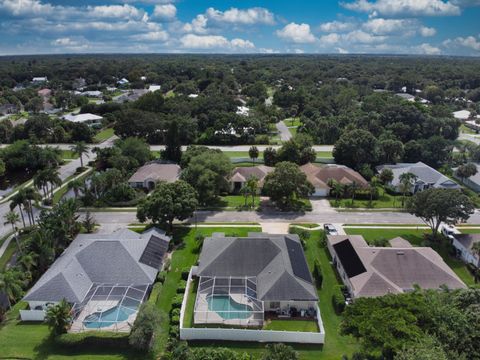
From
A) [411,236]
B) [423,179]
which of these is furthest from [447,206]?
[423,179]

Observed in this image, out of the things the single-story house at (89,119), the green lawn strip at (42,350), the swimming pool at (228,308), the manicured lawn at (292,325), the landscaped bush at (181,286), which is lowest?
the manicured lawn at (292,325)

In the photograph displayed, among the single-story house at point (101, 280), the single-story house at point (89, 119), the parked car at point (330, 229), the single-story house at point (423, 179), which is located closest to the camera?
the single-story house at point (101, 280)

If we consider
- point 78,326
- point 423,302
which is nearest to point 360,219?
point 423,302

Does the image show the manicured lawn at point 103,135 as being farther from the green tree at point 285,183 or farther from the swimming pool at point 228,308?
the swimming pool at point 228,308

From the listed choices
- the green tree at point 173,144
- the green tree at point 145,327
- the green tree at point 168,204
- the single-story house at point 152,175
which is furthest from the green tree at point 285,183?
the green tree at point 145,327

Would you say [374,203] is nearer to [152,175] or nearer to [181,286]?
[181,286]

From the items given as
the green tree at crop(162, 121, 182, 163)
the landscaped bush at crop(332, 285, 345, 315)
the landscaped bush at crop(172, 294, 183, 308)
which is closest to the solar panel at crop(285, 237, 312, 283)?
the landscaped bush at crop(332, 285, 345, 315)
